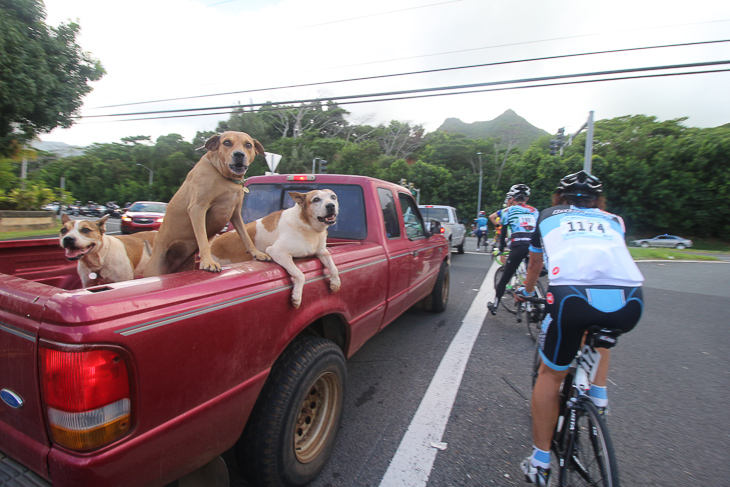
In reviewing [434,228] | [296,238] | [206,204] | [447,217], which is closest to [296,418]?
[296,238]

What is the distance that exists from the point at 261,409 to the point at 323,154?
49742 mm

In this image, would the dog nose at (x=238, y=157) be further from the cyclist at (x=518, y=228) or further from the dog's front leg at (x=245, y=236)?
the cyclist at (x=518, y=228)

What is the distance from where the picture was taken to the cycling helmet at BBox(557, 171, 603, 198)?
2.29m

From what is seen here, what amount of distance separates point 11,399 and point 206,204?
1296 millimetres

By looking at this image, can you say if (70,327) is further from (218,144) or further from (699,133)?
(699,133)

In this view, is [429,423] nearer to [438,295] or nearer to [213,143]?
[213,143]

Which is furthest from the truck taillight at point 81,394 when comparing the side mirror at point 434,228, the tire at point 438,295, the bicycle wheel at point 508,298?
the bicycle wheel at point 508,298

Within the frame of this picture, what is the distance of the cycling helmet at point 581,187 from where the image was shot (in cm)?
229

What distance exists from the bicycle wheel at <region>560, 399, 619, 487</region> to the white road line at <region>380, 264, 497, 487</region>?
0.81 m

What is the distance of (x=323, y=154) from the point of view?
4975cm

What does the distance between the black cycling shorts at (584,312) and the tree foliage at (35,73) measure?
1549cm

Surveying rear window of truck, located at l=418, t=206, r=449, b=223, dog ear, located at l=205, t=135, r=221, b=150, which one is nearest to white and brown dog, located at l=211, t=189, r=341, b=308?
dog ear, located at l=205, t=135, r=221, b=150

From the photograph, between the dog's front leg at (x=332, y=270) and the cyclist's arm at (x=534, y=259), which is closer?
the dog's front leg at (x=332, y=270)

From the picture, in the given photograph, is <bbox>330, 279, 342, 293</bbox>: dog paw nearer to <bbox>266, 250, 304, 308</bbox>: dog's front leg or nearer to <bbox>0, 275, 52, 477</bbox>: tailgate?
<bbox>266, 250, 304, 308</bbox>: dog's front leg
